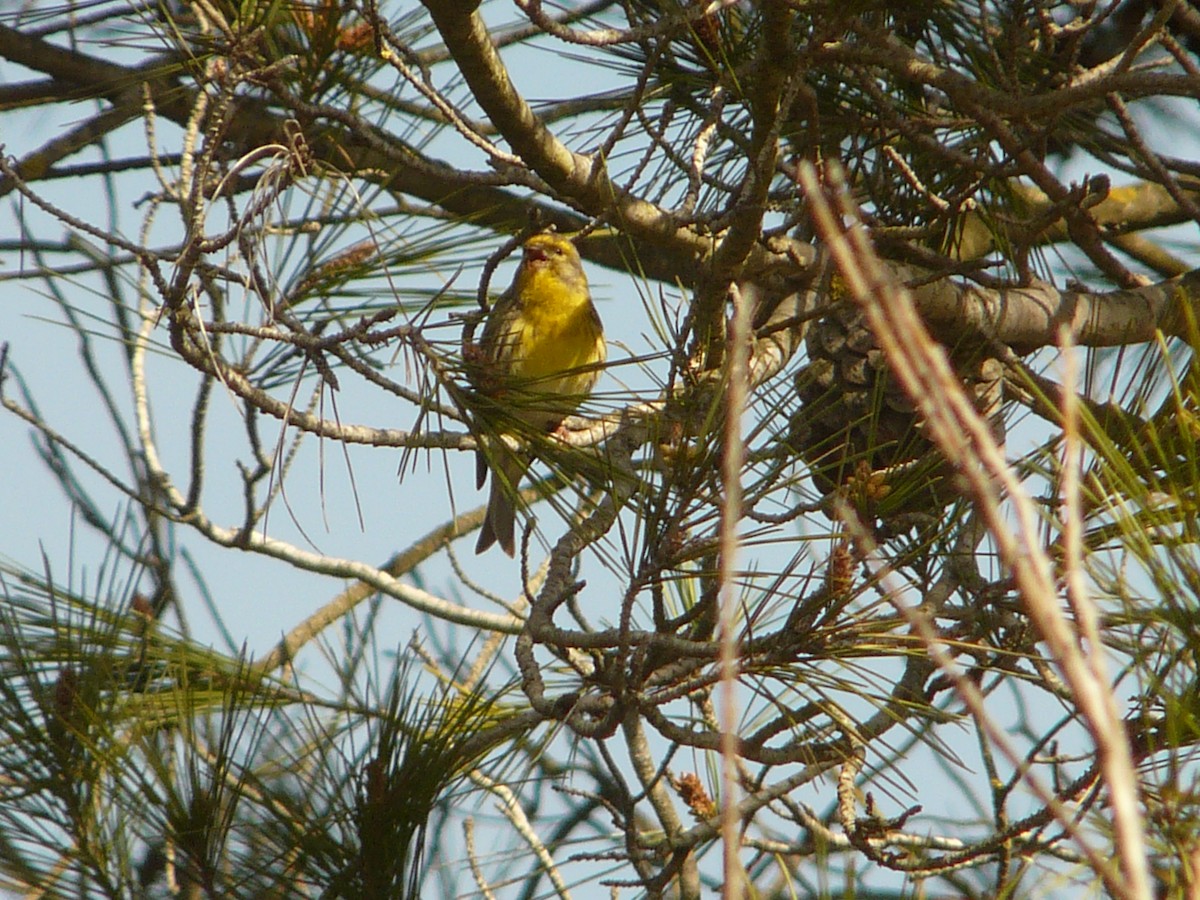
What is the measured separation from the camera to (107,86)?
2.24 m

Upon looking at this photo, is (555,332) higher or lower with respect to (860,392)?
higher

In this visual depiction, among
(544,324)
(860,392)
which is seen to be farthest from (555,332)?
(860,392)

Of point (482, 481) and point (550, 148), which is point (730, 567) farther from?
point (482, 481)

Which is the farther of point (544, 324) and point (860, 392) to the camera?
point (544, 324)

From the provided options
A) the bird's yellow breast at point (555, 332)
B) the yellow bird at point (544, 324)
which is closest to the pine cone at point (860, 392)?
the yellow bird at point (544, 324)

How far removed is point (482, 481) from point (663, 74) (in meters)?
1.38

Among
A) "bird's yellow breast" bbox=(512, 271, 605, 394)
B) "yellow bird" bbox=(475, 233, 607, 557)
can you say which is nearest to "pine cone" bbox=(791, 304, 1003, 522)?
"yellow bird" bbox=(475, 233, 607, 557)

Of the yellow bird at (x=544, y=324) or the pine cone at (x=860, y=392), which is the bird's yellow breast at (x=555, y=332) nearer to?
the yellow bird at (x=544, y=324)

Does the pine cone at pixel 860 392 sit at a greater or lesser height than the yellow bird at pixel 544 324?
lesser

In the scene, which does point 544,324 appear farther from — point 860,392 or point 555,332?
point 860,392

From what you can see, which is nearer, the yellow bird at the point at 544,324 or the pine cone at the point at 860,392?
the pine cone at the point at 860,392

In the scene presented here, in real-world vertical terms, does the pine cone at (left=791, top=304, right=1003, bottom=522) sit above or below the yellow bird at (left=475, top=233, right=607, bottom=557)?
below

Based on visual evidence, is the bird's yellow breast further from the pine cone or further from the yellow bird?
the pine cone

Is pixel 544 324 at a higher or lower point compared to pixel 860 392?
higher
